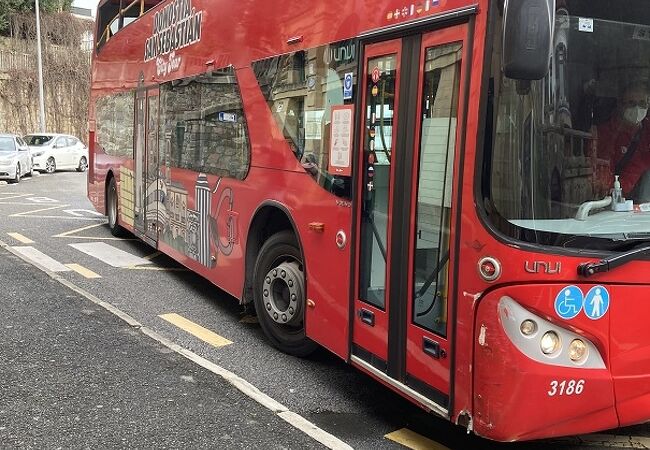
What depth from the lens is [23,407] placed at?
3922mm

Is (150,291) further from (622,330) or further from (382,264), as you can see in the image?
(622,330)

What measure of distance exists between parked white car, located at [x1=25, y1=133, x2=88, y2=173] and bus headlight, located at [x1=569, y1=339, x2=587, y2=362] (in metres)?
25.2

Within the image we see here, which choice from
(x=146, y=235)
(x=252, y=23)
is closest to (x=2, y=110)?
(x=146, y=235)

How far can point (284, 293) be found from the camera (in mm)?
5023

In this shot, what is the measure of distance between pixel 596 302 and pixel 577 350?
0.23m

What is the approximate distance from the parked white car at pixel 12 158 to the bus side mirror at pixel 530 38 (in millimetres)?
20902

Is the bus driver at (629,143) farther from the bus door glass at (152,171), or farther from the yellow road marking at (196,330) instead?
the bus door glass at (152,171)

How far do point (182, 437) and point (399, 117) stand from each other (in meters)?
2.13

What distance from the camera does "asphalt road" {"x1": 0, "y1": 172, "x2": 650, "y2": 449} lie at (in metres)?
3.67

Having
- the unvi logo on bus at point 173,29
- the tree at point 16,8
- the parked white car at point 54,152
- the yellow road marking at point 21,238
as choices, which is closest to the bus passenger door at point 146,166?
the unvi logo on bus at point 173,29

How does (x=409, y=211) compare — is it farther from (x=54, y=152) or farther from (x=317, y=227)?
(x=54, y=152)

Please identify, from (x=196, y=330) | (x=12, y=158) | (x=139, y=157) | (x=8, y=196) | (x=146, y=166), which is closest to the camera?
(x=196, y=330)

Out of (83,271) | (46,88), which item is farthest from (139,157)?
(46,88)

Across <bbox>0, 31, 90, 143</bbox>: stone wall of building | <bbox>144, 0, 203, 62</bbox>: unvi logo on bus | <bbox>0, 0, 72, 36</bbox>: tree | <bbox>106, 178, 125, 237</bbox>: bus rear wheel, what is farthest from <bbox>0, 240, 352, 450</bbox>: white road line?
<bbox>0, 0, 72, 36</bbox>: tree
